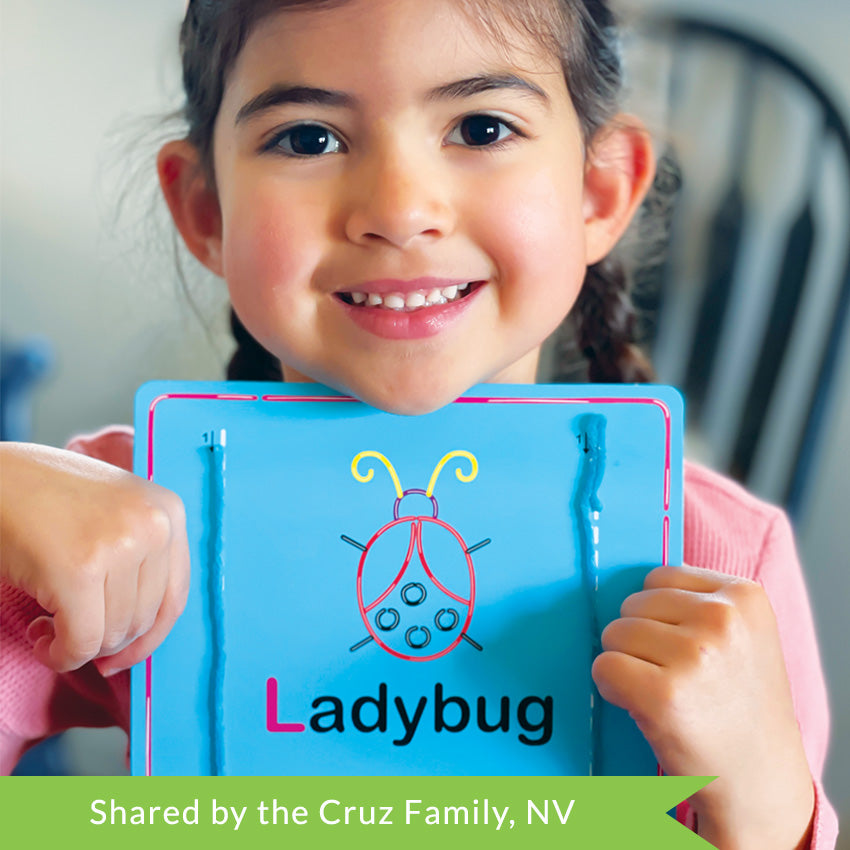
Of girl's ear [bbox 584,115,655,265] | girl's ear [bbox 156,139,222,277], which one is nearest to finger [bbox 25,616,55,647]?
girl's ear [bbox 156,139,222,277]

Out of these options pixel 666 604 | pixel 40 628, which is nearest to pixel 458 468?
pixel 666 604

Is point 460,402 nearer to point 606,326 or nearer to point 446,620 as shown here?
point 446,620

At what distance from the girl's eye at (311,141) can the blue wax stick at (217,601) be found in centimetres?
18

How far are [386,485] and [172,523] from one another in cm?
13

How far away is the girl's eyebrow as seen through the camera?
521 millimetres

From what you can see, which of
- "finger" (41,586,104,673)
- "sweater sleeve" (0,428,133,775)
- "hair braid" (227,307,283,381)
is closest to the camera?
"finger" (41,586,104,673)

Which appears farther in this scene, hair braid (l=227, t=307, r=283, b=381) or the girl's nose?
hair braid (l=227, t=307, r=283, b=381)

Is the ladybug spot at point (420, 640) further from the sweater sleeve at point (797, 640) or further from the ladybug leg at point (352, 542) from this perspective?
the sweater sleeve at point (797, 640)

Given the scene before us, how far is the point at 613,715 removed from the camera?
1.82ft

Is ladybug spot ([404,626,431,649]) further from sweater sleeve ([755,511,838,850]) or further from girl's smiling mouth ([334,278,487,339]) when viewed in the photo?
sweater sleeve ([755,511,838,850])

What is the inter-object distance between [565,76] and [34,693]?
0.58m

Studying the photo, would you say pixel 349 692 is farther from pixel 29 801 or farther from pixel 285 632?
pixel 29 801

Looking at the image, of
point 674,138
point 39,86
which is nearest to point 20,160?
point 39,86

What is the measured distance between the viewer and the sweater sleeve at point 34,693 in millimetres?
612
